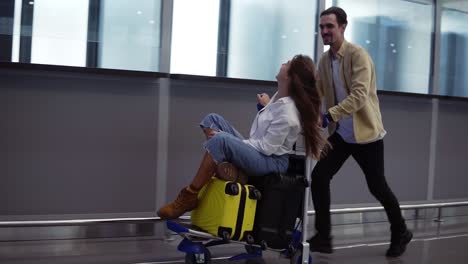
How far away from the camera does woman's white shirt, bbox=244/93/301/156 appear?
128 inches

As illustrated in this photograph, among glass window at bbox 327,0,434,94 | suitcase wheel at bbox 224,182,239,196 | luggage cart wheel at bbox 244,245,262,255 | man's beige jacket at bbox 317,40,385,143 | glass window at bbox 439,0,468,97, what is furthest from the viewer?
glass window at bbox 439,0,468,97

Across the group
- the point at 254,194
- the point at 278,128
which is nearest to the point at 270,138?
the point at 278,128

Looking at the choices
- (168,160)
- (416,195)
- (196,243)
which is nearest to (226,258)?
(196,243)

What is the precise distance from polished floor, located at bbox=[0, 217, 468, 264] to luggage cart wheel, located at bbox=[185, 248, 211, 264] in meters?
0.30

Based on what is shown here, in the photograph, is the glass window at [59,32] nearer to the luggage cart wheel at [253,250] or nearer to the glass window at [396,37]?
the luggage cart wheel at [253,250]

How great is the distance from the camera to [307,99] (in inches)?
131

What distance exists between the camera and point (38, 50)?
13.3 ft

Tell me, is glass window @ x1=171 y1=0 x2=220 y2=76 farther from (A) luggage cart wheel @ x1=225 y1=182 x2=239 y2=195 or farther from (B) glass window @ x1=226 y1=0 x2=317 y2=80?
(A) luggage cart wheel @ x1=225 y1=182 x2=239 y2=195

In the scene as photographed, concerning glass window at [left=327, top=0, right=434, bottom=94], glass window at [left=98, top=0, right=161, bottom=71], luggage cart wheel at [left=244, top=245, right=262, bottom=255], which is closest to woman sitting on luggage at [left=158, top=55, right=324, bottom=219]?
luggage cart wheel at [left=244, top=245, right=262, bottom=255]

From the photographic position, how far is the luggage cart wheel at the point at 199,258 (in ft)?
10.8

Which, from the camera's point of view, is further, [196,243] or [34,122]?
[34,122]

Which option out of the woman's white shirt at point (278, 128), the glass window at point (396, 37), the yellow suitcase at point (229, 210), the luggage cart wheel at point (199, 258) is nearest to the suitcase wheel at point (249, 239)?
the yellow suitcase at point (229, 210)

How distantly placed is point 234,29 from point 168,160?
1135 mm

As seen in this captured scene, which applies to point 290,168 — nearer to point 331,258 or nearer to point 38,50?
point 331,258
